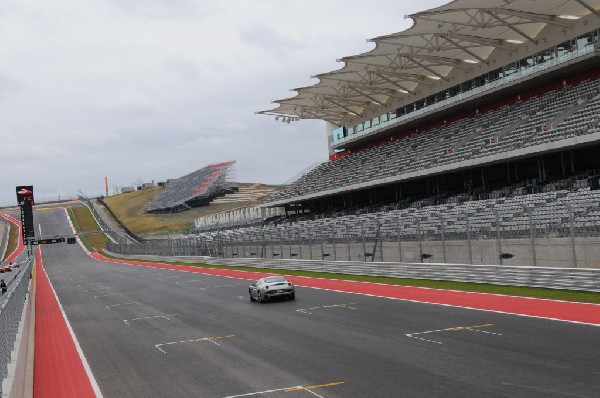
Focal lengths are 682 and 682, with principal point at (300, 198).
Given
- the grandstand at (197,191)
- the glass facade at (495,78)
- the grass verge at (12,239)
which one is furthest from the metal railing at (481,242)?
the grandstand at (197,191)

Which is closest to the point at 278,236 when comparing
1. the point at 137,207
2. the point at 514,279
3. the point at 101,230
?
the point at 514,279

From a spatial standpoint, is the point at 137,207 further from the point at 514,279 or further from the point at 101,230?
the point at 514,279

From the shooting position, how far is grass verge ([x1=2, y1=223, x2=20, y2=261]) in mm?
100488

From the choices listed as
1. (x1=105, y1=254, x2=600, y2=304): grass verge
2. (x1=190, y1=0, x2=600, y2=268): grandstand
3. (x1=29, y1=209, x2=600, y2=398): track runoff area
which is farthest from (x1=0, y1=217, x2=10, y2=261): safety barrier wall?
(x1=29, y1=209, x2=600, y2=398): track runoff area

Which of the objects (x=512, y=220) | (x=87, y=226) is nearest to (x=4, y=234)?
(x=87, y=226)

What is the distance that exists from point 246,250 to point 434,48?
20.2 m

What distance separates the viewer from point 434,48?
41906 mm

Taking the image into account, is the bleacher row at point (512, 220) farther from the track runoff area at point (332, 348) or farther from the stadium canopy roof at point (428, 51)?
the stadium canopy roof at point (428, 51)

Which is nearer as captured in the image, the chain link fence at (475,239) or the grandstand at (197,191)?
the chain link fence at (475,239)

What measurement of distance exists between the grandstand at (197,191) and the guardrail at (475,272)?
300 ft

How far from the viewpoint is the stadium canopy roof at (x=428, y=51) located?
119 feet

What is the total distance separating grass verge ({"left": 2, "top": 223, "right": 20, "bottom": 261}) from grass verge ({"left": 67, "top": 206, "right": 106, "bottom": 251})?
1000 cm

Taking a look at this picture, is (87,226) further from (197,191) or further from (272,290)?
(272,290)

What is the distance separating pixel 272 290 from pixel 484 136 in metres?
23.5
